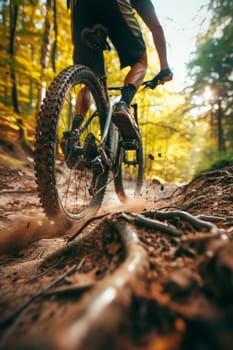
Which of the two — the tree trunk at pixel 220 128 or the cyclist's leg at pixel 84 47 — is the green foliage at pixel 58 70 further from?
the cyclist's leg at pixel 84 47

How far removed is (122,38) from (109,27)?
0.53 ft

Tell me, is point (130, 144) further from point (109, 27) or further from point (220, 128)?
point (220, 128)

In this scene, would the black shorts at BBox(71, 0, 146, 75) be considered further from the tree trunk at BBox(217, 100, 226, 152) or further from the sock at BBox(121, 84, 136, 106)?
the tree trunk at BBox(217, 100, 226, 152)

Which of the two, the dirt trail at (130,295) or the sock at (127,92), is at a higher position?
the sock at (127,92)

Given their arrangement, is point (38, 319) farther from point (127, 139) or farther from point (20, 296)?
point (127, 139)

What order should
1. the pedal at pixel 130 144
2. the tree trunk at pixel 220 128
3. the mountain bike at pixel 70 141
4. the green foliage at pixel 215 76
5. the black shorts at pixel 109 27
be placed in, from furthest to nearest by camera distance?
the tree trunk at pixel 220 128 → the green foliage at pixel 215 76 → the pedal at pixel 130 144 → the black shorts at pixel 109 27 → the mountain bike at pixel 70 141

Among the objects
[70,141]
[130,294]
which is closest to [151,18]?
[70,141]

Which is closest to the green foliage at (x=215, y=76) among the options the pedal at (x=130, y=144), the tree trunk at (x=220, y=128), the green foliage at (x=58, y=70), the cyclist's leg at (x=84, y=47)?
the tree trunk at (x=220, y=128)

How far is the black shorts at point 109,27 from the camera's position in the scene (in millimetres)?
1870

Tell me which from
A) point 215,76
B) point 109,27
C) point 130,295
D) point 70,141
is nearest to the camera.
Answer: point 130,295

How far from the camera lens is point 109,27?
2.04 meters

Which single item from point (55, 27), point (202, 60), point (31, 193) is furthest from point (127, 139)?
point (202, 60)

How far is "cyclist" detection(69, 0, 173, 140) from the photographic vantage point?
6.23ft

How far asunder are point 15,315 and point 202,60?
10867 mm
